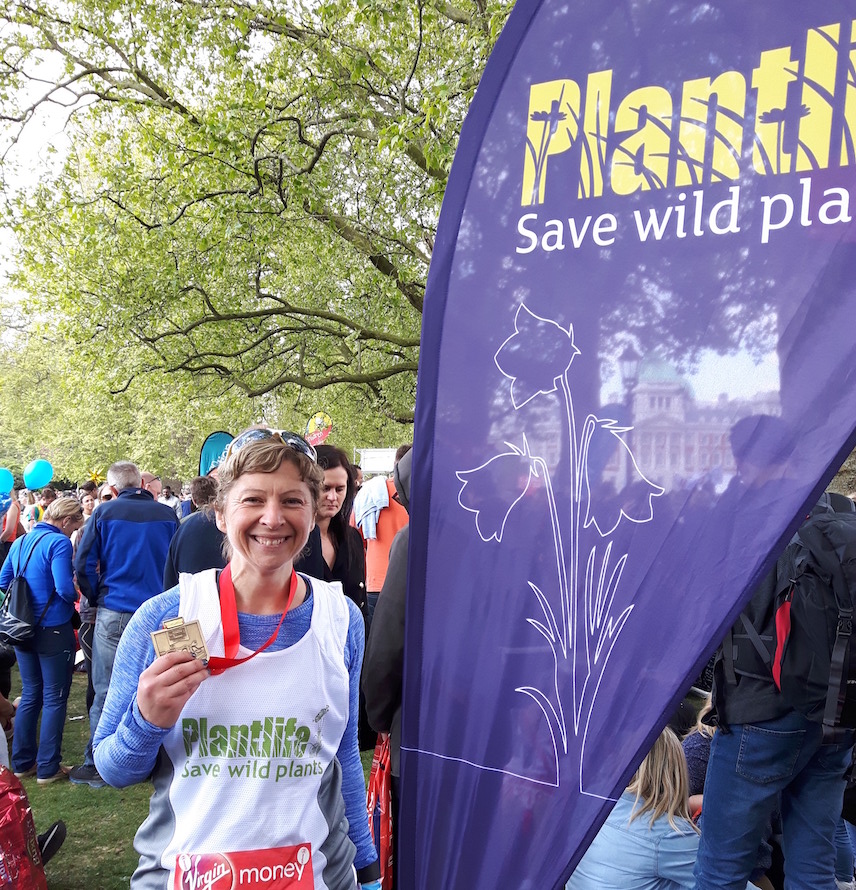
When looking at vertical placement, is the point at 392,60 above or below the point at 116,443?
above

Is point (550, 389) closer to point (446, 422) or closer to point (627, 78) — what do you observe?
point (446, 422)

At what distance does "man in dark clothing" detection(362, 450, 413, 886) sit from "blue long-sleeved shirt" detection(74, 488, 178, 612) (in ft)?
9.86

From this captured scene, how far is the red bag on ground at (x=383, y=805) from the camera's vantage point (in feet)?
9.02

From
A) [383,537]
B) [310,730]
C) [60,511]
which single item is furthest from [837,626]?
[60,511]

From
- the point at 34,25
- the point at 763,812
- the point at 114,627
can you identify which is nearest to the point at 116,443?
the point at 34,25

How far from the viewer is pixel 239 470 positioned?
1.89 m

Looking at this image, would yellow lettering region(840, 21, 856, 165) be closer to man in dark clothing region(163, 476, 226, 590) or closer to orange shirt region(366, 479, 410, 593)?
man in dark clothing region(163, 476, 226, 590)

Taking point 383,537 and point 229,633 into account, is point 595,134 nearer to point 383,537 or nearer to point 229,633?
point 229,633

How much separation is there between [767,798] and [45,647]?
4389mm

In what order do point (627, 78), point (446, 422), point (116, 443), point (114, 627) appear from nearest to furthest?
point (627, 78) → point (446, 422) → point (114, 627) → point (116, 443)

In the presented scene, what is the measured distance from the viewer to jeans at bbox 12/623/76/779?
211 inches

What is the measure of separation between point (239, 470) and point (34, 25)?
1052 centimetres

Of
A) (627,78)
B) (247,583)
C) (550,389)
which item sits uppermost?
(627,78)

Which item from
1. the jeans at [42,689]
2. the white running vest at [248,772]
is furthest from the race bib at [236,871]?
the jeans at [42,689]
